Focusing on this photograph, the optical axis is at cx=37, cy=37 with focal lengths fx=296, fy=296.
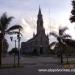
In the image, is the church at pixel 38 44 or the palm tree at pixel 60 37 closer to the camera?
the palm tree at pixel 60 37

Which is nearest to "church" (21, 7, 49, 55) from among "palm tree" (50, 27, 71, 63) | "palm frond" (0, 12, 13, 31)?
"palm tree" (50, 27, 71, 63)

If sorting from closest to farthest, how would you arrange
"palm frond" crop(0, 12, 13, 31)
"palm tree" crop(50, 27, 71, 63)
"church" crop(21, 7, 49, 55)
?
1. "palm frond" crop(0, 12, 13, 31)
2. "palm tree" crop(50, 27, 71, 63)
3. "church" crop(21, 7, 49, 55)

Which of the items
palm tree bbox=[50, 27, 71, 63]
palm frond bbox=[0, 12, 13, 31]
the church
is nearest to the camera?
palm frond bbox=[0, 12, 13, 31]

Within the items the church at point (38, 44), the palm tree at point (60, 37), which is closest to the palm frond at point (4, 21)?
the palm tree at point (60, 37)

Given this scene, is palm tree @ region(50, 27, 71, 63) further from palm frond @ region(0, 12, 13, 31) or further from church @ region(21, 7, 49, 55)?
church @ region(21, 7, 49, 55)

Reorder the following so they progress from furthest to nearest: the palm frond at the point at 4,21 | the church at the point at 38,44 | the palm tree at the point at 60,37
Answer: the church at the point at 38,44
the palm tree at the point at 60,37
the palm frond at the point at 4,21

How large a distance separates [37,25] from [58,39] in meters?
86.0

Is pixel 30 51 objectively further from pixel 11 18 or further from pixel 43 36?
pixel 11 18

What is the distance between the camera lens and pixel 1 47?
138 feet

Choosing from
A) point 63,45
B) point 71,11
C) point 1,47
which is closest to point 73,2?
point 71,11

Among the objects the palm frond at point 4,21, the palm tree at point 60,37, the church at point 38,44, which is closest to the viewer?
the palm frond at point 4,21

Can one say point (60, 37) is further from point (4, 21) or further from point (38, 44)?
point (38, 44)

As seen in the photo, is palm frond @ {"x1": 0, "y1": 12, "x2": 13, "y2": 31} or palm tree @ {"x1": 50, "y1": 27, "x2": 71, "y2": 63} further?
palm tree @ {"x1": 50, "y1": 27, "x2": 71, "y2": 63}

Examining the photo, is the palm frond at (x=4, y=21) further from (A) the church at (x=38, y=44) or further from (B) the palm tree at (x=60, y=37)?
(A) the church at (x=38, y=44)
